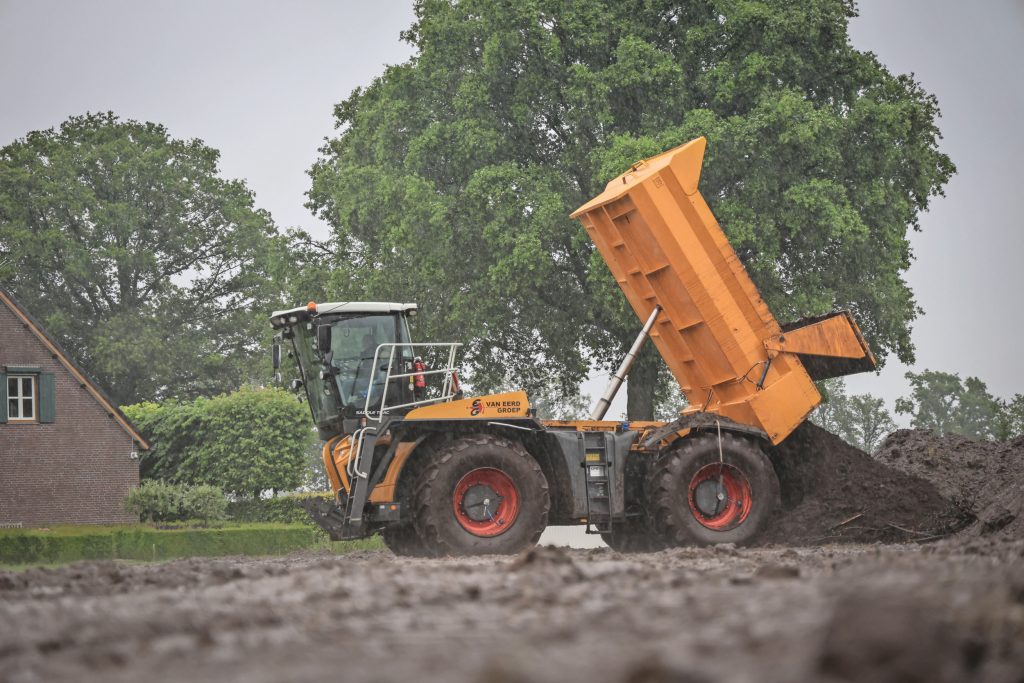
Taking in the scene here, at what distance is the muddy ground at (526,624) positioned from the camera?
173 inches

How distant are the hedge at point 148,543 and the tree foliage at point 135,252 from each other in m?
21.8

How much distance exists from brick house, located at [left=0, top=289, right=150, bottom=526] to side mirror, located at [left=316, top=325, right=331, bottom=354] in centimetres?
1763

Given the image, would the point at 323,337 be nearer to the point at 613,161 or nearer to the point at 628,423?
the point at 628,423

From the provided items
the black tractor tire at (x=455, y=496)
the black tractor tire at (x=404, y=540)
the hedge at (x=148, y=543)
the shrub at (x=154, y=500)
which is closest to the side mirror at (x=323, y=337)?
the black tractor tire at (x=455, y=496)

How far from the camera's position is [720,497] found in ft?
48.8

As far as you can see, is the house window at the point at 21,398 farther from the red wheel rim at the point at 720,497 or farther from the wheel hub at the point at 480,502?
the red wheel rim at the point at 720,497

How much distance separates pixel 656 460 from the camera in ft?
48.4

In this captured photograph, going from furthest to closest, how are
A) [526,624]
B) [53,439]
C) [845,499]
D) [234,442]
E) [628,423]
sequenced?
[234,442]
[53,439]
[845,499]
[628,423]
[526,624]

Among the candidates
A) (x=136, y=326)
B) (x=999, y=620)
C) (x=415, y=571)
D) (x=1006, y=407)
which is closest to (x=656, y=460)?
(x=415, y=571)

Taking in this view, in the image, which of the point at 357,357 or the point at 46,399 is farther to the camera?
the point at 46,399

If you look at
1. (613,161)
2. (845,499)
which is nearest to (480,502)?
(845,499)

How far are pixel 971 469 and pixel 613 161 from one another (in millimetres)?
10570

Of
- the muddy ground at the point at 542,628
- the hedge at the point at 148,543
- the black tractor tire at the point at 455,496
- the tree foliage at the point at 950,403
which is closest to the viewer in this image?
the muddy ground at the point at 542,628

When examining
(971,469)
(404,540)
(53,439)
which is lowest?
(404,540)
